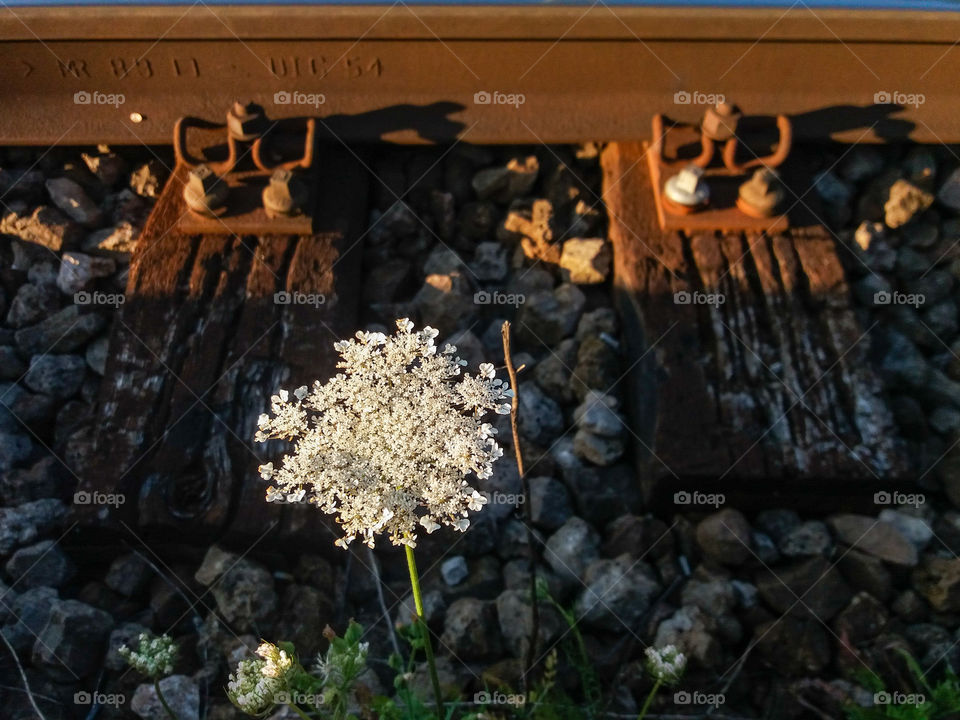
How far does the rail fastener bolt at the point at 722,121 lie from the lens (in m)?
2.90

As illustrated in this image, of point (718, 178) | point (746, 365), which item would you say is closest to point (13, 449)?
point (746, 365)

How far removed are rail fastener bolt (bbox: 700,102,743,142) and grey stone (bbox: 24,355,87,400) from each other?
2435mm

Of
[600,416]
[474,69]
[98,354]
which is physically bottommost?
[600,416]

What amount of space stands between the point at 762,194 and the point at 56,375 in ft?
8.47

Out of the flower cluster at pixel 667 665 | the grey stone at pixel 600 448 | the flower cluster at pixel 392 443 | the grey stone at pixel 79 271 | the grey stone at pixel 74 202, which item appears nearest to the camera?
the flower cluster at pixel 392 443

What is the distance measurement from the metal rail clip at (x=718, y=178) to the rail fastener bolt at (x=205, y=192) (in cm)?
161

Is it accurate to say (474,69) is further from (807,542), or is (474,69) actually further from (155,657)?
(155,657)

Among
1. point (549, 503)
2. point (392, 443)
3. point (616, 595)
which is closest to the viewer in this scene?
point (392, 443)

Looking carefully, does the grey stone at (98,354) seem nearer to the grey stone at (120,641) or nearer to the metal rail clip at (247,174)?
the metal rail clip at (247,174)

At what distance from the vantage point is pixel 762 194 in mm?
2840

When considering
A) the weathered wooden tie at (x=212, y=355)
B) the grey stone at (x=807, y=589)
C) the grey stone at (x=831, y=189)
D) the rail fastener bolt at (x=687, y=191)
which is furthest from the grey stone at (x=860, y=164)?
the weathered wooden tie at (x=212, y=355)

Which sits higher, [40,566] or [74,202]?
[74,202]

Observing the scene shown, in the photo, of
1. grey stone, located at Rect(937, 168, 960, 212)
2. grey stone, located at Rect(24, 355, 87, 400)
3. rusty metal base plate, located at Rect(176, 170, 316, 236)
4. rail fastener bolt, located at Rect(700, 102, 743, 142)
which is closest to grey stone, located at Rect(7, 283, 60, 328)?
grey stone, located at Rect(24, 355, 87, 400)

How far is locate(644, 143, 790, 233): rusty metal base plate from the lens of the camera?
9.45 ft
